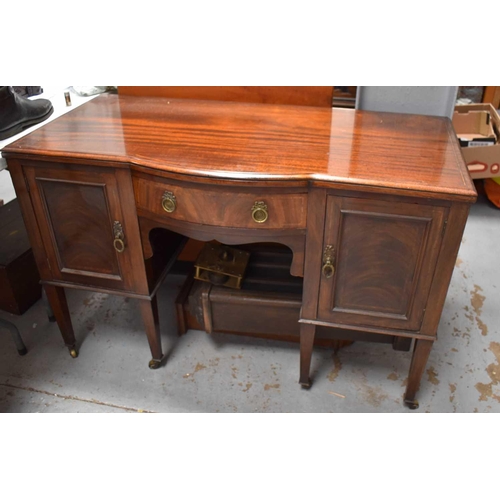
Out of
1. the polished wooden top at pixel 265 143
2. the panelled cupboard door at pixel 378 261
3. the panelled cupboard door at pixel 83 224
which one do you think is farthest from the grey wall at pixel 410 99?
the panelled cupboard door at pixel 83 224

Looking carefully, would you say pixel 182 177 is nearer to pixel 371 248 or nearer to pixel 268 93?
pixel 371 248

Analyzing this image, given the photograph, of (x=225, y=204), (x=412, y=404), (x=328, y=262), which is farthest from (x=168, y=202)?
(x=412, y=404)

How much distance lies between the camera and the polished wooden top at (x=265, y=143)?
1151mm

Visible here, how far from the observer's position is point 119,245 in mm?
1388

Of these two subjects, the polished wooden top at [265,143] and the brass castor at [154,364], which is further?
the brass castor at [154,364]

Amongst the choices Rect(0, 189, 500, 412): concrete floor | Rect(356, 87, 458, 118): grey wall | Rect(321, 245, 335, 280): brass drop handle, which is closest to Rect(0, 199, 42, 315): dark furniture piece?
A: Rect(0, 189, 500, 412): concrete floor

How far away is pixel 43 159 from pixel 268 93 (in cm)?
78

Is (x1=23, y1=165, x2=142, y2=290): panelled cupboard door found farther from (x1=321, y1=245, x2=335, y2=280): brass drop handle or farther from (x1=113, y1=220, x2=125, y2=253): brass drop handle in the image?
(x1=321, y1=245, x2=335, y2=280): brass drop handle

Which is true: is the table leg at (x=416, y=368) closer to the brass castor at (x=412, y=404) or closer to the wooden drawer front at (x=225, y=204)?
the brass castor at (x=412, y=404)

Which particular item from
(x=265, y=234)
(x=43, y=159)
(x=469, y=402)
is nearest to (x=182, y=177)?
(x=265, y=234)

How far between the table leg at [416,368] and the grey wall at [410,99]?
729mm

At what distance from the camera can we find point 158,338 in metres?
1.66

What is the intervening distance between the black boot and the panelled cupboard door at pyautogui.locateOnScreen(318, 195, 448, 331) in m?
1.01

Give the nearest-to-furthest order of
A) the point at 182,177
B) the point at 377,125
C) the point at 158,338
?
the point at 182,177 → the point at 377,125 → the point at 158,338
